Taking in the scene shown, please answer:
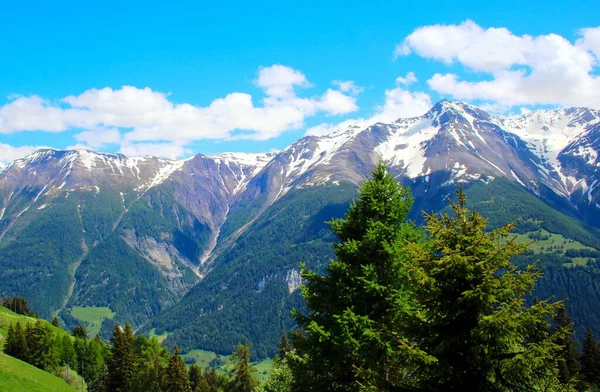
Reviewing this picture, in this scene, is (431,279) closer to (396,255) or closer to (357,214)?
(396,255)

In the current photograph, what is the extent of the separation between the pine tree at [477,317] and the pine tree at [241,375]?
2102 inches

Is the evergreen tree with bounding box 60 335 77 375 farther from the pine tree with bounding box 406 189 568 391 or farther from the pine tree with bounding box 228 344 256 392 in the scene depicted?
the pine tree with bounding box 406 189 568 391

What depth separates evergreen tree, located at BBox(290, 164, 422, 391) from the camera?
18.8 m

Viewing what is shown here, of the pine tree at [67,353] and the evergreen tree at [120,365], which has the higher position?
the evergreen tree at [120,365]

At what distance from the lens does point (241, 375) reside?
6341 cm

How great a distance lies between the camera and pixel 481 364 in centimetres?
1289

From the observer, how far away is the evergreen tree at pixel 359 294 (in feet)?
61.5

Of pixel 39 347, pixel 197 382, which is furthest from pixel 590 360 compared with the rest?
pixel 39 347

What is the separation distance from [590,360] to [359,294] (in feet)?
179

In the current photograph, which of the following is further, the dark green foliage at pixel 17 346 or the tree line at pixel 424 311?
the dark green foliage at pixel 17 346

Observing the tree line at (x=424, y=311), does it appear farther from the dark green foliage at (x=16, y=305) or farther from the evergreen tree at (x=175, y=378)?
the dark green foliage at (x=16, y=305)

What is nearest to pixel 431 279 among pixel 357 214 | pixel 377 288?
pixel 377 288

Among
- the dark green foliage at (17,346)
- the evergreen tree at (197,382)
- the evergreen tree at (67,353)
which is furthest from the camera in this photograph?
the evergreen tree at (67,353)

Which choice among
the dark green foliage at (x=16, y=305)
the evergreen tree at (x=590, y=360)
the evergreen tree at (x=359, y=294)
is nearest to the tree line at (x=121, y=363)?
the evergreen tree at (x=590, y=360)
